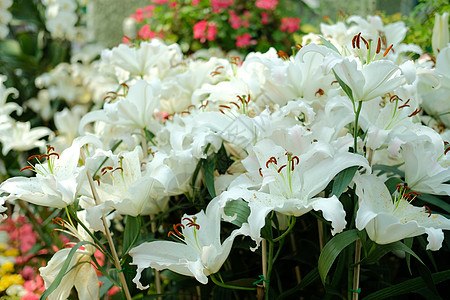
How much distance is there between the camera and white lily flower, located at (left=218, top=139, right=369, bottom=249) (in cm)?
74

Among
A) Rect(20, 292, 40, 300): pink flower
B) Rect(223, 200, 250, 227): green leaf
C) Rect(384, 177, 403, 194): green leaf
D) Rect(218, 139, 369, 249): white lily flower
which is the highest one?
Rect(218, 139, 369, 249): white lily flower

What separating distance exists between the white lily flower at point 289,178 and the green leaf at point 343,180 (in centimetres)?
2

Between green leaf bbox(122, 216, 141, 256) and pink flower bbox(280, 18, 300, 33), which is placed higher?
green leaf bbox(122, 216, 141, 256)

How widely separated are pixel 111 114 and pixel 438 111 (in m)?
0.77

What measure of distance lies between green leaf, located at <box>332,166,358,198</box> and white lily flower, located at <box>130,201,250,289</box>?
0.20 m

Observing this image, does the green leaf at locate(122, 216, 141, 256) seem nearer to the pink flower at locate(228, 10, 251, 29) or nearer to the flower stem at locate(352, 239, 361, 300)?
the flower stem at locate(352, 239, 361, 300)

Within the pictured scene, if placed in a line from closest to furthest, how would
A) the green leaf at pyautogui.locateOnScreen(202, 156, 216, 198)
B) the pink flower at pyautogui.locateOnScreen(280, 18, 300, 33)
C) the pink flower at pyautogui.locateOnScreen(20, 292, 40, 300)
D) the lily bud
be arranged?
the green leaf at pyautogui.locateOnScreen(202, 156, 216, 198) → the lily bud → the pink flower at pyautogui.locateOnScreen(20, 292, 40, 300) → the pink flower at pyautogui.locateOnScreen(280, 18, 300, 33)

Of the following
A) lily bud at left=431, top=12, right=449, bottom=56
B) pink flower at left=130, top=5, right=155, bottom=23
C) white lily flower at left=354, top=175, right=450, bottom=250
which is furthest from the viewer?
pink flower at left=130, top=5, right=155, bottom=23

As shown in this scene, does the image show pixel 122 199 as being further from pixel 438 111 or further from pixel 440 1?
pixel 440 1

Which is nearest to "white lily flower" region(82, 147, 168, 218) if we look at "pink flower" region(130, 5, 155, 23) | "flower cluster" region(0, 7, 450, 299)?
"flower cluster" region(0, 7, 450, 299)

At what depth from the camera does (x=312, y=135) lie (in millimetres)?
845

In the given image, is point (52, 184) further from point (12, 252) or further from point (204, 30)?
point (204, 30)

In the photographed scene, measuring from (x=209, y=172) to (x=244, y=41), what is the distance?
1.78 meters

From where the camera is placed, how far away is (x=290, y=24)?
259cm
